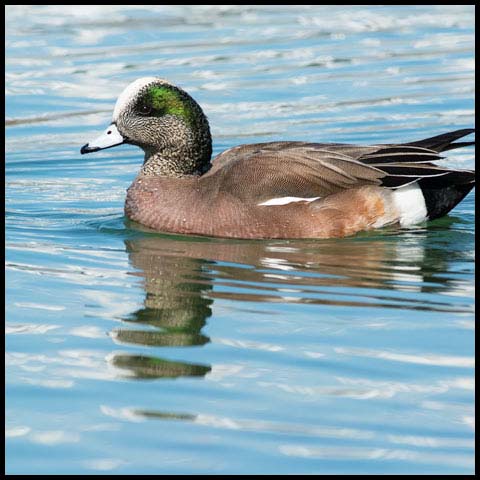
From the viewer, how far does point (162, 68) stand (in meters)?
13.6

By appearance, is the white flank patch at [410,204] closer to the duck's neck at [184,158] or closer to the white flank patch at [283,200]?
the white flank patch at [283,200]

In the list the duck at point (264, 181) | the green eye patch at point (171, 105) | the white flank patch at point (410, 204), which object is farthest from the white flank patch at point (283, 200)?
the green eye patch at point (171, 105)

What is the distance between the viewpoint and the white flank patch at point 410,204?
8.92m

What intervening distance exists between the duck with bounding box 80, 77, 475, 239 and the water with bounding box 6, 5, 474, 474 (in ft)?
0.41

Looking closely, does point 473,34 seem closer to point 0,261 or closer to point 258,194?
point 258,194

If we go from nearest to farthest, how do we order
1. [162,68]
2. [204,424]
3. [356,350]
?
[204,424]
[356,350]
[162,68]

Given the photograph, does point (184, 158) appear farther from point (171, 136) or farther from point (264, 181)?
point (264, 181)

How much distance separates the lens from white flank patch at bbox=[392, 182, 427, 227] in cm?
892

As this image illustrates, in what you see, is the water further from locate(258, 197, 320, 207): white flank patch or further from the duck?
locate(258, 197, 320, 207): white flank patch

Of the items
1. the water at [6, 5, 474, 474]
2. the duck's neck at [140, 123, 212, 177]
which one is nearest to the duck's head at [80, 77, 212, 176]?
the duck's neck at [140, 123, 212, 177]

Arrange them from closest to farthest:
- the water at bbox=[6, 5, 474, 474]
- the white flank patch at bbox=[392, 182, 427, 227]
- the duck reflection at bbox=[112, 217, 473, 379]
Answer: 1. the water at bbox=[6, 5, 474, 474]
2. the duck reflection at bbox=[112, 217, 473, 379]
3. the white flank patch at bbox=[392, 182, 427, 227]

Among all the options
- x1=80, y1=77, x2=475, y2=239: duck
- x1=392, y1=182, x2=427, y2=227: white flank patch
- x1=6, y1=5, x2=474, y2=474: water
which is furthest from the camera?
x1=392, y1=182, x2=427, y2=227: white flank patch

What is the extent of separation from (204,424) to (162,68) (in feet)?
28.1

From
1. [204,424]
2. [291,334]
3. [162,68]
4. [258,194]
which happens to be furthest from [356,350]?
[162,68]
